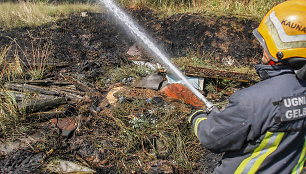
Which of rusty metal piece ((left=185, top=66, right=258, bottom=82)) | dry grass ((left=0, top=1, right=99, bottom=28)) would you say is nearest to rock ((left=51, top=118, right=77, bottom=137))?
rusty metal piece ((left=185, top=66, right=258, bottom=82))

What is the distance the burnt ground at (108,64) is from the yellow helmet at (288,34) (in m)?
2.00

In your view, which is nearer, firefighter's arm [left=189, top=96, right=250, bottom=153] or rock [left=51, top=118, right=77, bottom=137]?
firefighter's arm [left=189, top=96, right=250, bottom=153]

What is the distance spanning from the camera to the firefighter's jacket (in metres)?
1.23

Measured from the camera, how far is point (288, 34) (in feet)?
4.28

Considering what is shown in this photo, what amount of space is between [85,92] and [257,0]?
6.71 meters

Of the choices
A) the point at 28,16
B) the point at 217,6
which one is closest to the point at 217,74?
the point at 217,6

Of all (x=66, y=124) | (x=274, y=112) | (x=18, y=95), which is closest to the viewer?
(x=274, y=112)

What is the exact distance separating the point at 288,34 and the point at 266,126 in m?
0.63

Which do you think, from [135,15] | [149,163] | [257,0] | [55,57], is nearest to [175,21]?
[135,15]

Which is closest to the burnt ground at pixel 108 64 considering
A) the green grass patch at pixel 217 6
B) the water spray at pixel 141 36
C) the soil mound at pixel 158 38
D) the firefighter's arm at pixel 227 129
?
the soil mound at pixel 158 38

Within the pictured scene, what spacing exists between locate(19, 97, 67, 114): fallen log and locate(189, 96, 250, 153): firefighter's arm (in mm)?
3183

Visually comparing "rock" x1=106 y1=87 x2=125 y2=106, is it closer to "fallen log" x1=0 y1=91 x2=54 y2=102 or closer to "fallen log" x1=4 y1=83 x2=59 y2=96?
"fallen log" x1=4 y1=83 x2=59 y2=96

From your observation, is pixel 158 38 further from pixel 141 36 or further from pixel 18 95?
pixel 18 95

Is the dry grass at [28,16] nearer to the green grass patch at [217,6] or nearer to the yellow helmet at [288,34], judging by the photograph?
the green grass patch at [217,6]
